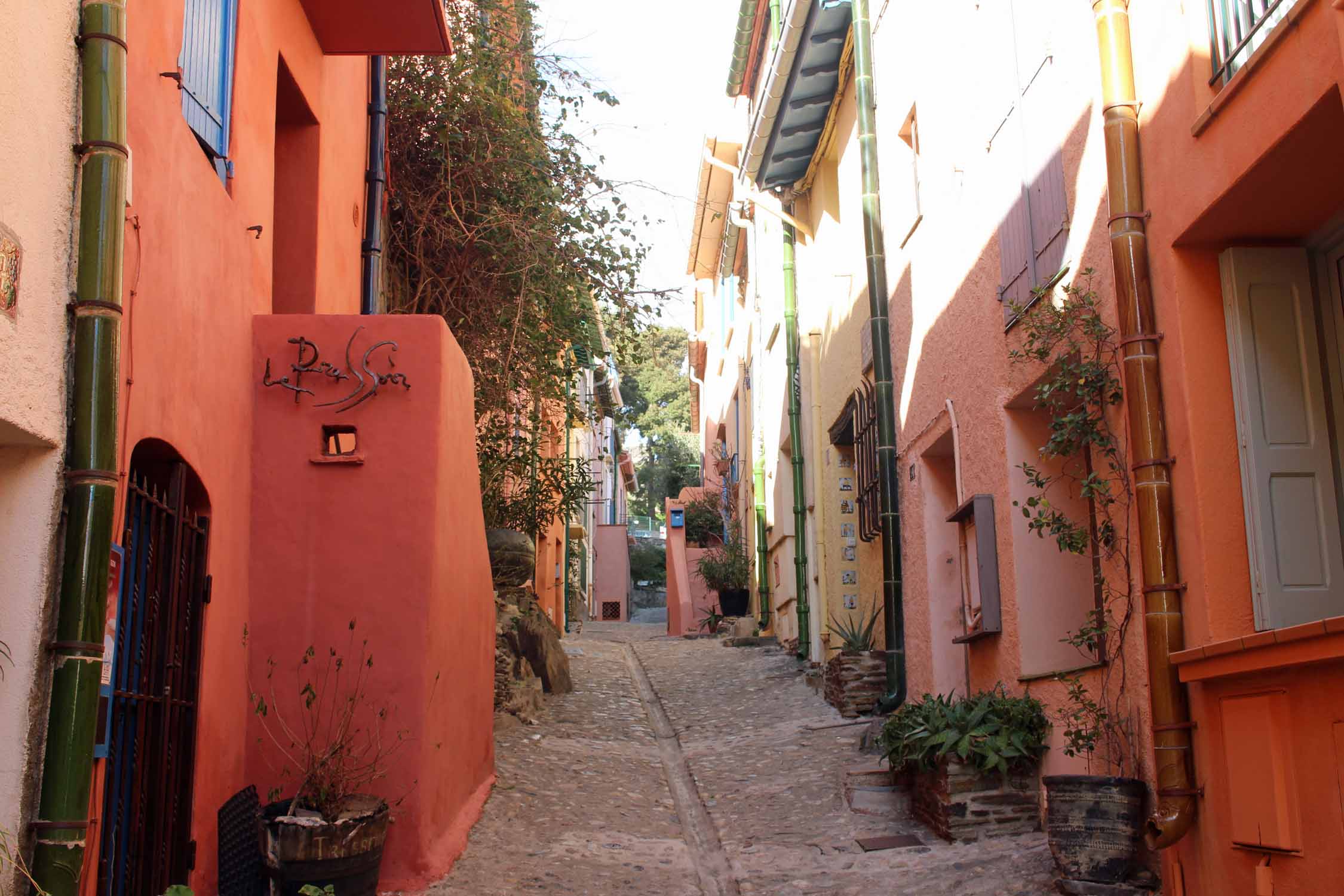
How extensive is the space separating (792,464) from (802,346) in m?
1.39

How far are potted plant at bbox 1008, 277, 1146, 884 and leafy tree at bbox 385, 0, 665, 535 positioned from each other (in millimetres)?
5036

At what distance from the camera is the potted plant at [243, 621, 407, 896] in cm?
516

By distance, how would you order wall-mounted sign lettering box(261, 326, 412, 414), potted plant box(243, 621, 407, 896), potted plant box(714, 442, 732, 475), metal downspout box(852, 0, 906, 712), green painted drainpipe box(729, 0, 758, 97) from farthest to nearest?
potted plant box(714, 442, 732, 475) < green painted drainpipe box(729, 0, 758, 97) < metal downspout box(852, 0, 906, 712) < wall-mounted sign lettering box(261, 326, 412, 414) < potted plant box(243, 621, 407, 896)

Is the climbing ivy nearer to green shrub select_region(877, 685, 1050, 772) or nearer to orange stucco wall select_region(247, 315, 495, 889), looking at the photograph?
green shrub select_region(877, 685, 1050, 772)

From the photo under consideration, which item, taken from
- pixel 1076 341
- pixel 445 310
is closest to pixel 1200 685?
pixel 1076 341

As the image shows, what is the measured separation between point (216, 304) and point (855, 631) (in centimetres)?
682

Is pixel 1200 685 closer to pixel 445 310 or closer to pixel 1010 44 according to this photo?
pixel 1010 44

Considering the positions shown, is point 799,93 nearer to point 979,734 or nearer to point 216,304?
point 979,734

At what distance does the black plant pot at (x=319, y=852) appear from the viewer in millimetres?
5129

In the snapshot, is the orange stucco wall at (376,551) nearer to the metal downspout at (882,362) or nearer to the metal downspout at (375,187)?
the metal downspout at (375,187)

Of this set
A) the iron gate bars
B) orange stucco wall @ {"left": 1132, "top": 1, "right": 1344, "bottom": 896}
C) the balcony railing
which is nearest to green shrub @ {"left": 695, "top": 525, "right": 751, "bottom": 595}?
the iron gate bars

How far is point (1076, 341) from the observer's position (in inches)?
230

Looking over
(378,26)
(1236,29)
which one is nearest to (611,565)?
(378,26)

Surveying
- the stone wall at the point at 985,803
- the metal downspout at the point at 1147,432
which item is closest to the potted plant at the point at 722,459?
the stone wall at the point at 985,803
